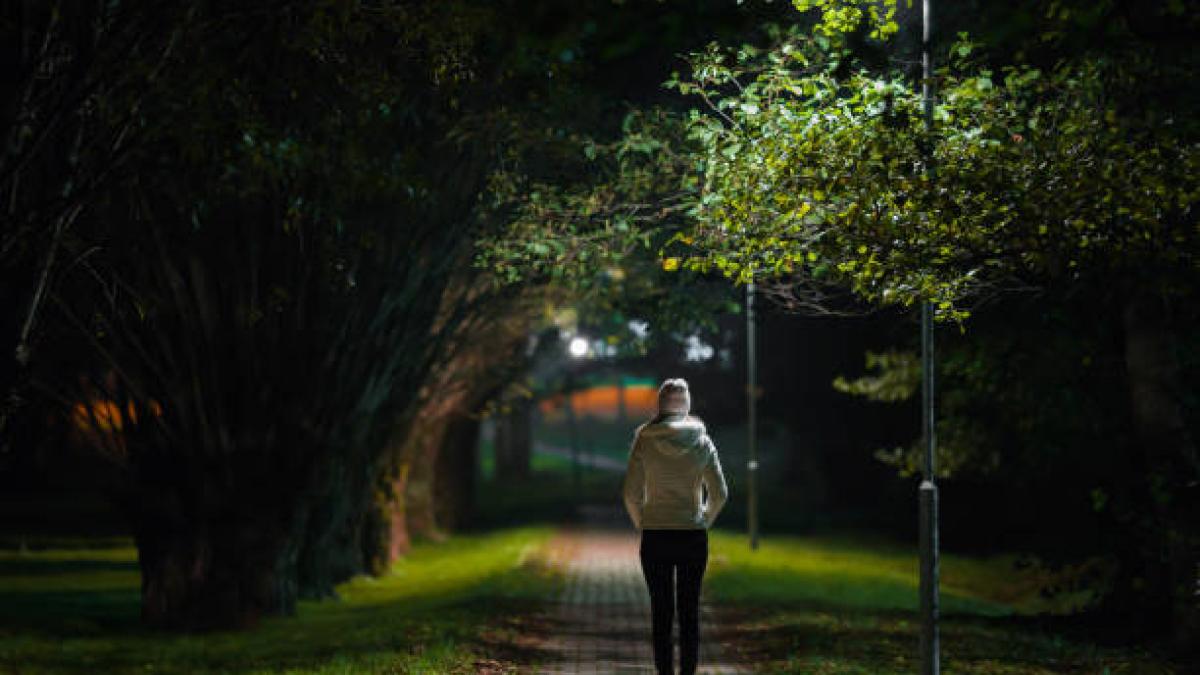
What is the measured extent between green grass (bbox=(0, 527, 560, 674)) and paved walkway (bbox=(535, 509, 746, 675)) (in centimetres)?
51

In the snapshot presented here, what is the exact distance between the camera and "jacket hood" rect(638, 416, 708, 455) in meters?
9.32

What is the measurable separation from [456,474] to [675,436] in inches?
1079

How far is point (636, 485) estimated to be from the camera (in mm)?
9414

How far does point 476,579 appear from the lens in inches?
917

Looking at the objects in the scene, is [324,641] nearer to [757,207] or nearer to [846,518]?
[757,207]

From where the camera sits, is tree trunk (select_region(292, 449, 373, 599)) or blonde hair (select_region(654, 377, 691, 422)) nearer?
blonde hair (select_region(654, 377, 691, 422))

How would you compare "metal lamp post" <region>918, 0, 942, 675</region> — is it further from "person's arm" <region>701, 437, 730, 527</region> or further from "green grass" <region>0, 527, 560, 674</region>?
"green grass" <region>0, 527, 560, 674</region>

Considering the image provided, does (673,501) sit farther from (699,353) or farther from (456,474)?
(699,353)

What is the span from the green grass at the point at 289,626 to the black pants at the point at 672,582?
101 inches

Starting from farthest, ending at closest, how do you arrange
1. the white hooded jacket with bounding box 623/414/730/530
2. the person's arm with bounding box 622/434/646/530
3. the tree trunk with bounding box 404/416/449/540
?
the tree trunk with bounding box 404/416/449/540 < the person's arm with bounding box 622/434/646/530 < the white hooded jacket with bounding box 623/414/730/530

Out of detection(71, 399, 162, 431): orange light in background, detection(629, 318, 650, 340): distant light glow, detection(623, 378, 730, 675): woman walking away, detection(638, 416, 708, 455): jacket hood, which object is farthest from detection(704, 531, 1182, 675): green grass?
detection(71, 399, 162, 431): orange light in background

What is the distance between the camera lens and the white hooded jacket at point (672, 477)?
9.27 metres

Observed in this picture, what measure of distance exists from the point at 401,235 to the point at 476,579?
28.6 feet

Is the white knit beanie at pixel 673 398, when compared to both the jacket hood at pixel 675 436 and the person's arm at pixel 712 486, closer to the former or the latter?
the jacket hood at pixel 675 436
